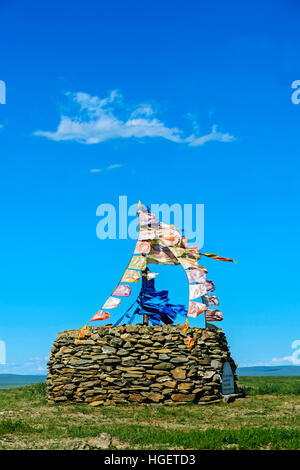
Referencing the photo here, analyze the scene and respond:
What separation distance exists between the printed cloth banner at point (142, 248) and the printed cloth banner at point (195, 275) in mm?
2123

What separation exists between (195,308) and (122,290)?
3502 millimetres

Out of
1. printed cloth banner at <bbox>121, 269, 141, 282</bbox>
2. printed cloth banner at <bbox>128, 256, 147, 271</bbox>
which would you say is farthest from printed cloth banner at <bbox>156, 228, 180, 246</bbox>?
printed cloth banner at <bbox>121, 269, 141, 282</bbox>

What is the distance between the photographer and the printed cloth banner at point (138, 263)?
75.4 ft

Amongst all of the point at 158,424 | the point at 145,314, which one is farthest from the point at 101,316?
the point at 158,424

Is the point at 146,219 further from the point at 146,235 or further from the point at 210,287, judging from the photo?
the point at 210,287

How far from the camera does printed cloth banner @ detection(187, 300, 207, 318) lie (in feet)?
71.7

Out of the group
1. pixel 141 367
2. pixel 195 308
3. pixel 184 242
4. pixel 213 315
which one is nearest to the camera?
pixel 141 367

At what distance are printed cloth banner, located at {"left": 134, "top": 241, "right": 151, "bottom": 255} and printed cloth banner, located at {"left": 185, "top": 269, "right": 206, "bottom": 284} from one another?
2123 mm

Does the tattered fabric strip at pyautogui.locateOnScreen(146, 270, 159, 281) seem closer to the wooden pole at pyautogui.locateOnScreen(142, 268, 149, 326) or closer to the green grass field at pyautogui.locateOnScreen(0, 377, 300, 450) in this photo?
the wooden pole at pyautogui.locateOnScreen(142, 268, 149, 326)

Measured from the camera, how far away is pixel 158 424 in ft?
52.1

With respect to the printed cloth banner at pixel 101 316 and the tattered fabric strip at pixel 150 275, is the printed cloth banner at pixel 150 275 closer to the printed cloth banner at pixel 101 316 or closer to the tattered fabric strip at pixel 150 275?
the tattered fabric strip at pixel 150 275

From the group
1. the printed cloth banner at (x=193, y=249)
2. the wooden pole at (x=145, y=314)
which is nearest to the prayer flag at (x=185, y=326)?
the wooden pole at (x=145, y=314)
